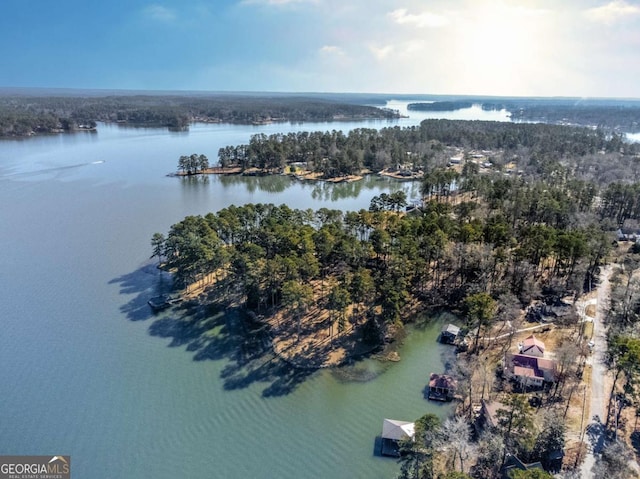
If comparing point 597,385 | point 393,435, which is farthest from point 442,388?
point 597,385

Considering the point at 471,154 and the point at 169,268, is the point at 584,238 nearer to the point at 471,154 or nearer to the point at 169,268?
the point at 169,268

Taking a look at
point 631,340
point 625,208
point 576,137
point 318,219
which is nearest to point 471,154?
point 576,137

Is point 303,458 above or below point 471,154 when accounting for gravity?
below

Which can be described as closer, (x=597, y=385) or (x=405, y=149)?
(x=597, y=385)

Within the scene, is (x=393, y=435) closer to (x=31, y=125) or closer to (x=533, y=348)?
(x=533, y=348)

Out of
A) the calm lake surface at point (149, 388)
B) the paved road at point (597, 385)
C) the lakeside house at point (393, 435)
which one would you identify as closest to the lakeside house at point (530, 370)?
the paved road at point (597, 385)
